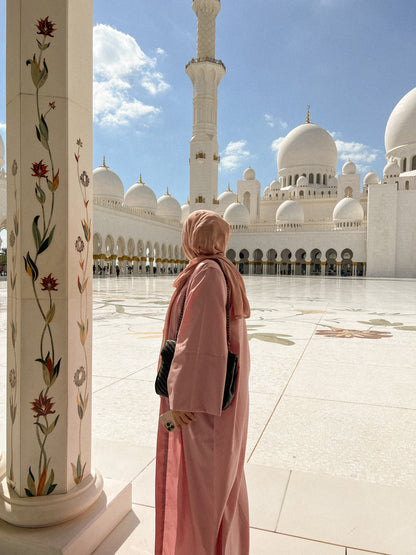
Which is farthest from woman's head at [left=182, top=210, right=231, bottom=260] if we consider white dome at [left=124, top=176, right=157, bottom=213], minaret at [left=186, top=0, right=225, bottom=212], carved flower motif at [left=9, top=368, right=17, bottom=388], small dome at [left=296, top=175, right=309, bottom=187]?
small dome at [left=296, top=175, right=309, bottom=187]

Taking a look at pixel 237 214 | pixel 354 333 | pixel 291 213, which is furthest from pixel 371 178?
pixel 354 333

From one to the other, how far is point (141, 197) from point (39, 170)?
23533 millimetres

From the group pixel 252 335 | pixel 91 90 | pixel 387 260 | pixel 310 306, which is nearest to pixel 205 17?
pixel 387 260

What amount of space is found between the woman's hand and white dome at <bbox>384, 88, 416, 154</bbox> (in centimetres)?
2519

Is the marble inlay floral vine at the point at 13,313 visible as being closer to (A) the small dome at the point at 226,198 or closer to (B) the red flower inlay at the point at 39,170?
(B) the red flower inlay at the point at 39,170

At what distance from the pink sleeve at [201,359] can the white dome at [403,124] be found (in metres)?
25.1

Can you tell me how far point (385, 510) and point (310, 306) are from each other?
4.88 meters

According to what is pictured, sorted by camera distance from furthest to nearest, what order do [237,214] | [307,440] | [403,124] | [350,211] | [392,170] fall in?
[237,214], [350,211], [403,124], [392,170], [307,440]

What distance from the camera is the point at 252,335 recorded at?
3525mm

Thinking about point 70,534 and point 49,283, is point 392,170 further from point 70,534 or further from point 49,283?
point 70,534

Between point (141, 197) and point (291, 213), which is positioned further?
point (291, 213)

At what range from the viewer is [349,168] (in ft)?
82.9

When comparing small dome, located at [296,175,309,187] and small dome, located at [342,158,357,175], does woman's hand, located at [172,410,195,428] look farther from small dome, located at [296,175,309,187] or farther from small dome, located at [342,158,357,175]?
small dome, located at [296,175,309,187]

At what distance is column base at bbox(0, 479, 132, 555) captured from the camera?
93 cm
